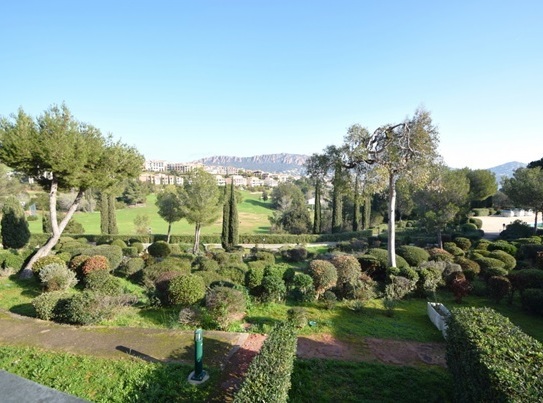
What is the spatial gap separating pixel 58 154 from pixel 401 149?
596 inches

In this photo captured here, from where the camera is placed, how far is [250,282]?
1202 centimetres

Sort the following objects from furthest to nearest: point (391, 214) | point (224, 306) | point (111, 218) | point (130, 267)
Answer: point (111, 218)
point (130, 267)
point (391, 214)
point (224, 306)

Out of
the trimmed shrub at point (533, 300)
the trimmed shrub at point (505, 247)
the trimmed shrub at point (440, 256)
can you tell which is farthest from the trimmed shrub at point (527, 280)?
the trimmed shrub at point (505, 247)

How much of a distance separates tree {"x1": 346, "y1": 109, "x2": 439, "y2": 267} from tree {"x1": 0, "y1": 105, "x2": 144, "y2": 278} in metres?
12.0

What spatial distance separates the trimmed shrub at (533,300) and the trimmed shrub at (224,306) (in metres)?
10.6

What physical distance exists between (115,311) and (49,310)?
158 centimetres

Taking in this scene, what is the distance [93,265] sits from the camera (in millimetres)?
12758

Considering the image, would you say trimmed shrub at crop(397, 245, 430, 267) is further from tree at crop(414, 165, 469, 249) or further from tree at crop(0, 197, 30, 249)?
tree at crop(0, 197, 30, 249)

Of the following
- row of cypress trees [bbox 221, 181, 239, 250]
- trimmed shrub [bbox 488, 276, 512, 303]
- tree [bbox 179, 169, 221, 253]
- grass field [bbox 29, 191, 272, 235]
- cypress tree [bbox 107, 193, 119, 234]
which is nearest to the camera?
trimmed shrub [bbox 488, 276, 512, 303]

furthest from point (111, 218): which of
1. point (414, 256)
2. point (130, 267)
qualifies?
point (414, 256)

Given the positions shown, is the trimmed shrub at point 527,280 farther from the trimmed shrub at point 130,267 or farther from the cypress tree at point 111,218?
the cypress tree at point 111,218

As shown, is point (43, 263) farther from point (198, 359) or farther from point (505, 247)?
point (505, 247)

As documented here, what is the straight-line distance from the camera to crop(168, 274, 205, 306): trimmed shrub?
977cm

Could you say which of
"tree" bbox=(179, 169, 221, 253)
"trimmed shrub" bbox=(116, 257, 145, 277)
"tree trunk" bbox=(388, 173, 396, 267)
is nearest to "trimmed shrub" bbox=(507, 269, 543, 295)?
"tree trunk" bbox=(388, 173, 396, 267)
